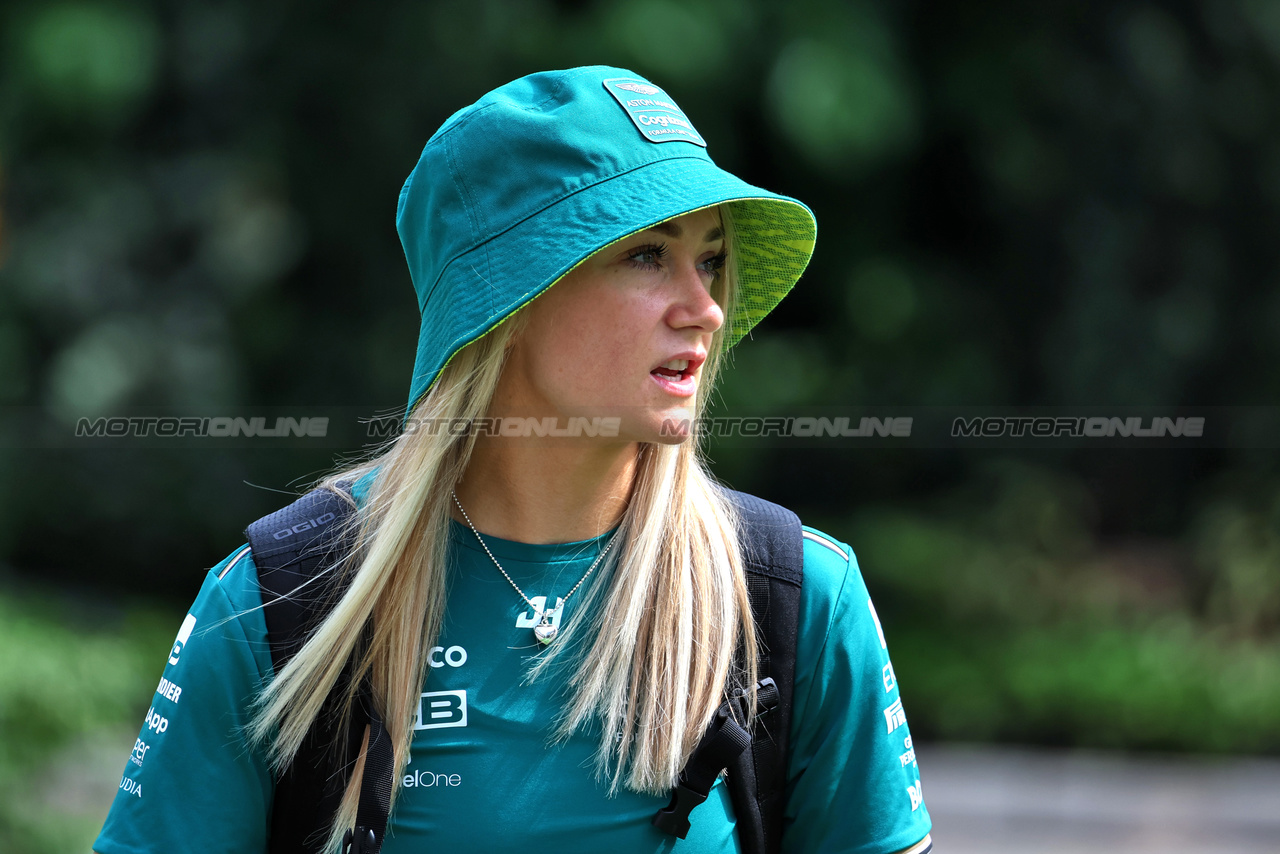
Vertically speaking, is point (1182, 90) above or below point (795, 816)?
above

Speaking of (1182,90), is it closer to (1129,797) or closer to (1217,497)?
(1217,497)

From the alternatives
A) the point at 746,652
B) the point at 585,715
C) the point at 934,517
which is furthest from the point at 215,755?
the point at 934,517

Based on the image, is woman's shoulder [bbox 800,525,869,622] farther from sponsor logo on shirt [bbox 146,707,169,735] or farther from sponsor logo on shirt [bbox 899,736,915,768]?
sponsor logo on shirt [bbox 146,707,169,735]

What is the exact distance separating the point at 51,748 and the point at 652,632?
301 cm

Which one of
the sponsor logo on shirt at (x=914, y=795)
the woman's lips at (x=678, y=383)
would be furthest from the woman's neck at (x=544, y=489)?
the sponsor logo on shirt at (x=914, y=795)

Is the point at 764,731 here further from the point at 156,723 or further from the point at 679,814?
the point at 156,723

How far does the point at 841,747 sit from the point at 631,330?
70 centimetres

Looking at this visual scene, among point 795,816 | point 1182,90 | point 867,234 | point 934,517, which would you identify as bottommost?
point 795,816

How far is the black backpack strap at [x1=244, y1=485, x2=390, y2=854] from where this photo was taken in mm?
1828

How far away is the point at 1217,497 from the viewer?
24.7 feet

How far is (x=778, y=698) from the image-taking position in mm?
1880

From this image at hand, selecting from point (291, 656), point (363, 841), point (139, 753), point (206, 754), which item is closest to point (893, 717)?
point (363, 841)

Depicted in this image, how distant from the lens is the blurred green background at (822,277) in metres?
6.75

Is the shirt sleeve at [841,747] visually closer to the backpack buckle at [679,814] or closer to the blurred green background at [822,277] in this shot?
the backpack buckle at [679,814]
